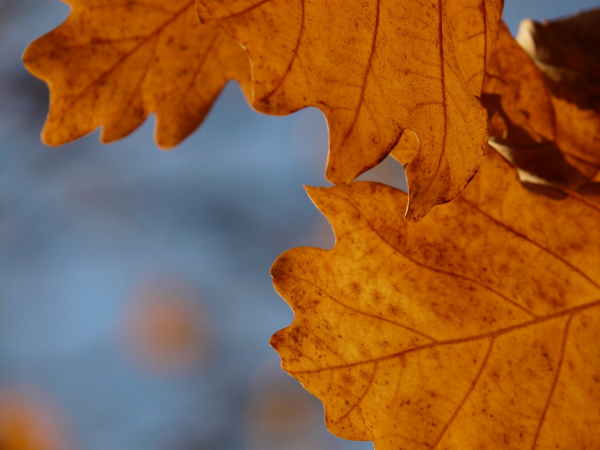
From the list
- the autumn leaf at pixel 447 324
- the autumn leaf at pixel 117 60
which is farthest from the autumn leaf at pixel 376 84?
the autumn leaf at pixel 117 60

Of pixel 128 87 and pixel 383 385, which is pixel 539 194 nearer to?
pixel 383 385

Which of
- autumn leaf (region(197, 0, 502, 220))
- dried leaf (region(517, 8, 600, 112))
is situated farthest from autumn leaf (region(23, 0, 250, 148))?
dried leaf (region(517, 8, 600, 112))

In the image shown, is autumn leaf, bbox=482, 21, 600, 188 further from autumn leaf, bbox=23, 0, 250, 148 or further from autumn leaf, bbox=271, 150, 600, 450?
autumn leaf, bbox=23, 0, 250, 148

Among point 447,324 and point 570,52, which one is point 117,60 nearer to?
point 447,324

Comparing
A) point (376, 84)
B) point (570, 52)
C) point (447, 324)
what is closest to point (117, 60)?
point (376, 84)

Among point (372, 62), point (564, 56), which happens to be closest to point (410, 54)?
point (372, 62)

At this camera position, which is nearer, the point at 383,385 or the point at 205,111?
the point at 383,385
